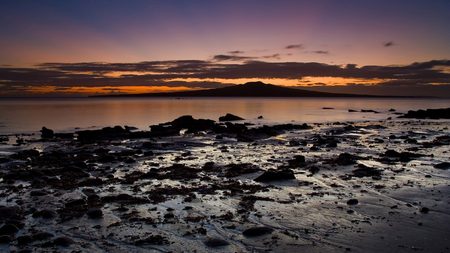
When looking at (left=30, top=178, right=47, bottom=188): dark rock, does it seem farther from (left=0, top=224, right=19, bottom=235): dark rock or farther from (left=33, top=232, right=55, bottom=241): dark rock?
(left=33, top=232, right=55, bottom=241): dark rock

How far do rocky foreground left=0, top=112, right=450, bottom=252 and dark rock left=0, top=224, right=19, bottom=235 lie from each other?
0.06 ft

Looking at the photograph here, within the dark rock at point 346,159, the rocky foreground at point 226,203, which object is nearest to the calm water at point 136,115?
the rocky foreground at point 226,203

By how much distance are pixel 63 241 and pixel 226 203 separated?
13.8 feet

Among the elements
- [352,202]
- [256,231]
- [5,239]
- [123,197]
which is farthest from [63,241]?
[352,202]

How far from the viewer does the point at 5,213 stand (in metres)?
7.81

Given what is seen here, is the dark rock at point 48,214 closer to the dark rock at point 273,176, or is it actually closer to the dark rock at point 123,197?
the dark rock at point 123,197

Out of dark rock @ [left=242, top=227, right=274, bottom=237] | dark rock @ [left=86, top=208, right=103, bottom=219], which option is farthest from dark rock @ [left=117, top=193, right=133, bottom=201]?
dark rock @ [left=242, top=227, right=274, bottom=237]

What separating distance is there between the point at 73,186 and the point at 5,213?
9.01 ft

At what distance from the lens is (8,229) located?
6.84 meters

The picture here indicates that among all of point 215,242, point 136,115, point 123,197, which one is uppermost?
point 215,242

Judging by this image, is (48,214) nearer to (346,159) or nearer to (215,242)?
(215,242)

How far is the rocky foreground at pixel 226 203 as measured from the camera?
21.2 feet

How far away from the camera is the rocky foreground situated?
6.47 m

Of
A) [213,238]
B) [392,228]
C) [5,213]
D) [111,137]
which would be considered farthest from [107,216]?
[111,137]
